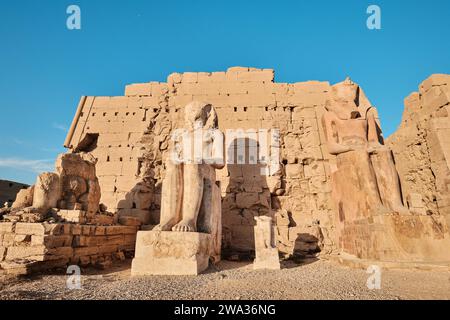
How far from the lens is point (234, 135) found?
23.4ft

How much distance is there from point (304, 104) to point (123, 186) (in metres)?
4.92

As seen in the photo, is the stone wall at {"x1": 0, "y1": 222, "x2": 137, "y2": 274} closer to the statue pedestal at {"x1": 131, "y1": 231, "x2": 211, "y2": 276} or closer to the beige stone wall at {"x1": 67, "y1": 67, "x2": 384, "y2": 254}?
the statue pedestal at {"x1": 131, "y1": 231, "x2": 211, "y2": 276}

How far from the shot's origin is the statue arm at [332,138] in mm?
5258

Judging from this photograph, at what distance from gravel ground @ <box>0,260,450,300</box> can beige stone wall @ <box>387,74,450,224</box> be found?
1.57 metres

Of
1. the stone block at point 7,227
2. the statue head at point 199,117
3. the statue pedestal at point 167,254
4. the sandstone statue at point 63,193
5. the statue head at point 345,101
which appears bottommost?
the statue pedestal at point 167,254

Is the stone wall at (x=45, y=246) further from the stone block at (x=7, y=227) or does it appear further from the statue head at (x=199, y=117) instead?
the statue head at (x=199, y=117)

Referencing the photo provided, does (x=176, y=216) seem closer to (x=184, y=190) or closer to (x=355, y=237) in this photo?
(x=184, y=190)

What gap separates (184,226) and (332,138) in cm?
333

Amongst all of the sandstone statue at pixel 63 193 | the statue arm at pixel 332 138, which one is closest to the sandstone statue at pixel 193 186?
the sandstone statue at pixel 63 193

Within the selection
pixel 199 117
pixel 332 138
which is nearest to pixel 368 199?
pixel 332 138
